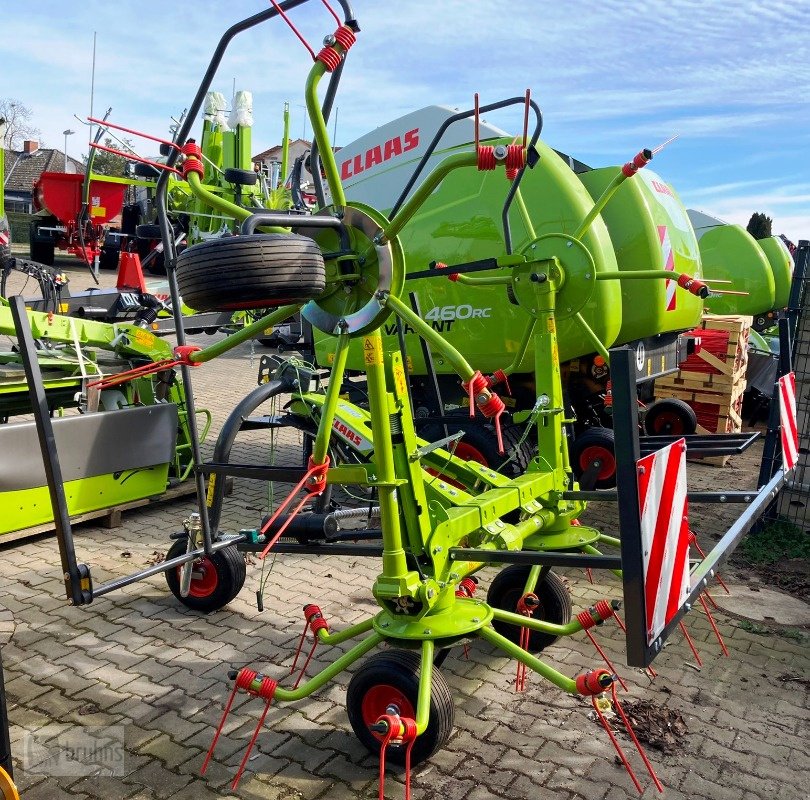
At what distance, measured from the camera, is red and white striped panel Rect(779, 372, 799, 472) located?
4.06m

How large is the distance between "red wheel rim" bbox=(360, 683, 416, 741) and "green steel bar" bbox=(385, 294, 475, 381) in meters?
1.12

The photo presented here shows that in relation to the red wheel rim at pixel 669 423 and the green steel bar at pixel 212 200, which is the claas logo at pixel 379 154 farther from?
the green steel bar at pixel 212 200

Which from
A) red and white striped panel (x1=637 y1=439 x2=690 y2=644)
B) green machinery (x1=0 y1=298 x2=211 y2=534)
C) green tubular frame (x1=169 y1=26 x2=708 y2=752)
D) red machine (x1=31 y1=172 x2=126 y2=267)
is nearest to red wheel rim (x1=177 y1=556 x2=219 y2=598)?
green machinery (x1=0 y1=298 x2=211 y2=534)

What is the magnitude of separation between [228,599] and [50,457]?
191 cm

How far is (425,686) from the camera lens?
2650 millimetres

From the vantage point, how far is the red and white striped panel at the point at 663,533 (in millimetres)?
2294

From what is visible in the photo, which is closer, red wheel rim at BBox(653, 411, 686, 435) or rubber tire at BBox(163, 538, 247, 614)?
rubber tire at BBox(163, 538, 247, 614)

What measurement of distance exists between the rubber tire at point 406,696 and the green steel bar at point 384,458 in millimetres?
296

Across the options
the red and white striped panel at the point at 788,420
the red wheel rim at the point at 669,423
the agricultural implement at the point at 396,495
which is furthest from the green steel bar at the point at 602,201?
the red wheel rim at the point at 669,423

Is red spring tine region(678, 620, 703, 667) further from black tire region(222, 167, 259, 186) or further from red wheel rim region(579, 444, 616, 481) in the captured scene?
black tire region(222, 167, 259, 186)

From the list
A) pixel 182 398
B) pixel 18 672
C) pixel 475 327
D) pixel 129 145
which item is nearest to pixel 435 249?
pixel 475 327

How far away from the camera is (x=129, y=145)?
102 inches

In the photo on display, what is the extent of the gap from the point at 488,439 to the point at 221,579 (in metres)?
2.13

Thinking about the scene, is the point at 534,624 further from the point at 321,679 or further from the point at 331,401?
the point at 331,401
